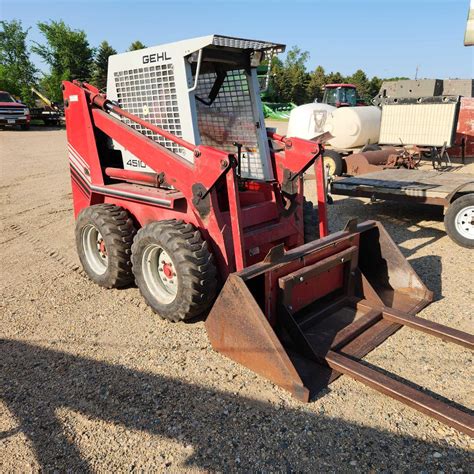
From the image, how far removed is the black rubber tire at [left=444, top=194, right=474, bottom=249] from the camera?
5695 millimetres

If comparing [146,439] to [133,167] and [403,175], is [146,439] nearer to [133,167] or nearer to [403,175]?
[133,167]

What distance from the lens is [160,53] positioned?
393 centimetres

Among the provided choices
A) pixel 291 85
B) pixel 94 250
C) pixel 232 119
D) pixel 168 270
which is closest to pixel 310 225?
pixel 232 119

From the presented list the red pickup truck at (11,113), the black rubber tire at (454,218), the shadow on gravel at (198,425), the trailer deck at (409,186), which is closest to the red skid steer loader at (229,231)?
the shadow on gravel at (198,425)

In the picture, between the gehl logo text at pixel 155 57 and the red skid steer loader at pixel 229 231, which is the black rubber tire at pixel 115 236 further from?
the gehl logo text at pixel 155 57

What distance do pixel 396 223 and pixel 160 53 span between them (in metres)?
4.90

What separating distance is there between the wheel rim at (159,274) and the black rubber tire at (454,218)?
13.1ft

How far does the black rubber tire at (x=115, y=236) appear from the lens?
4.27 m

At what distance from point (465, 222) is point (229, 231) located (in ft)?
12.3

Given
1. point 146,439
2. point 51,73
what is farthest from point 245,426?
point 51,73

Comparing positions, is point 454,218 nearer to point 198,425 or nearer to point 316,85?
point 198,425

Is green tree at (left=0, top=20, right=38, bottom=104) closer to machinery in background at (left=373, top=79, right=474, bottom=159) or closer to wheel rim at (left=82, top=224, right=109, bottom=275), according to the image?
machinery in background at (left=373, top=79, right=474, bottom=159)

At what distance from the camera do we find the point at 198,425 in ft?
8.85

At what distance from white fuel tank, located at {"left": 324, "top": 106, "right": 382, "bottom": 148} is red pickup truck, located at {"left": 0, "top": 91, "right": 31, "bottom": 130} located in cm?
1709
